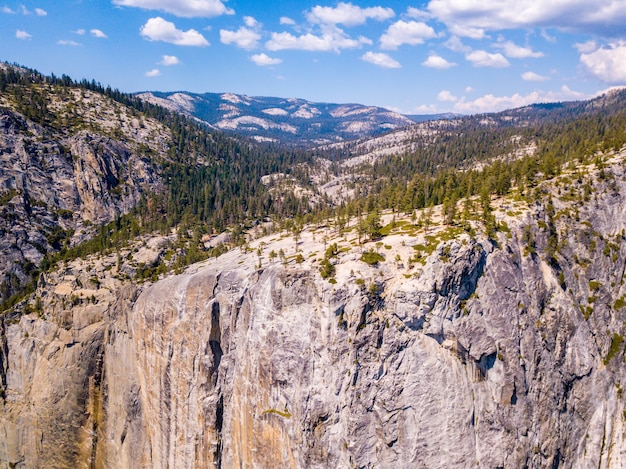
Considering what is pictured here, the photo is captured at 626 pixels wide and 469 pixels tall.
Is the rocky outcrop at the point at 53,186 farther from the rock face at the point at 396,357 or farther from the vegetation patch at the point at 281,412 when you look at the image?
the vegetation patch at the point at 281,412

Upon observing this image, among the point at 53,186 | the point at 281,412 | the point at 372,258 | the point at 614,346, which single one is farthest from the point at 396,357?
the point at 53,186

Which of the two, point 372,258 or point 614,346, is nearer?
point 372,258

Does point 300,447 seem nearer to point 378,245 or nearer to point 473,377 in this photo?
point 473,377

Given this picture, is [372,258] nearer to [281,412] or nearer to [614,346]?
[281,412]

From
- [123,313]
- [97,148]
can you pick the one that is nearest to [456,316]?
[123,313]

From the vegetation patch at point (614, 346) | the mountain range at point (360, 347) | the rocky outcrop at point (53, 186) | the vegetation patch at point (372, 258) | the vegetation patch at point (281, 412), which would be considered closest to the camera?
the mountain range at point (360, 347)

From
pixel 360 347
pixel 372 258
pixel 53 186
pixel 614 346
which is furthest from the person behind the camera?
pixel 53 186

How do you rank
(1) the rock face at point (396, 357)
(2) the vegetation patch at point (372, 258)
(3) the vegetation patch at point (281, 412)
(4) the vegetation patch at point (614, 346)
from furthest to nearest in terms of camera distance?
(4) the vegetation patch at point (614, 346) → (2) the vegetation patch at point (372, 258) → (3) the vegetation patch at point (281, 412) → (1) the rock face at point (396, 357)

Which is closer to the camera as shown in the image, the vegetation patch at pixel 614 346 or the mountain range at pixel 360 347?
the mountain range at pixel 360 347

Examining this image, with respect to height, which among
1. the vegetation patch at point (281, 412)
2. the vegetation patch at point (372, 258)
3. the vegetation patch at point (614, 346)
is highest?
the vegetation patch at point (372, 258)

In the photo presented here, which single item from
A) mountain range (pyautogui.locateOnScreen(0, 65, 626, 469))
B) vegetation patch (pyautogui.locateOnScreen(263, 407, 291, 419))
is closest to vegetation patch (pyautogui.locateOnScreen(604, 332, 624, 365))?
mountain range (pyautogui.locateOnScreen(0, 65, 626, 469))

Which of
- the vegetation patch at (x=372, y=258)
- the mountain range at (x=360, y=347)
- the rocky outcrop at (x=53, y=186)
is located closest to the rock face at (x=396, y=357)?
the mountain range at (x=360, y=347)
